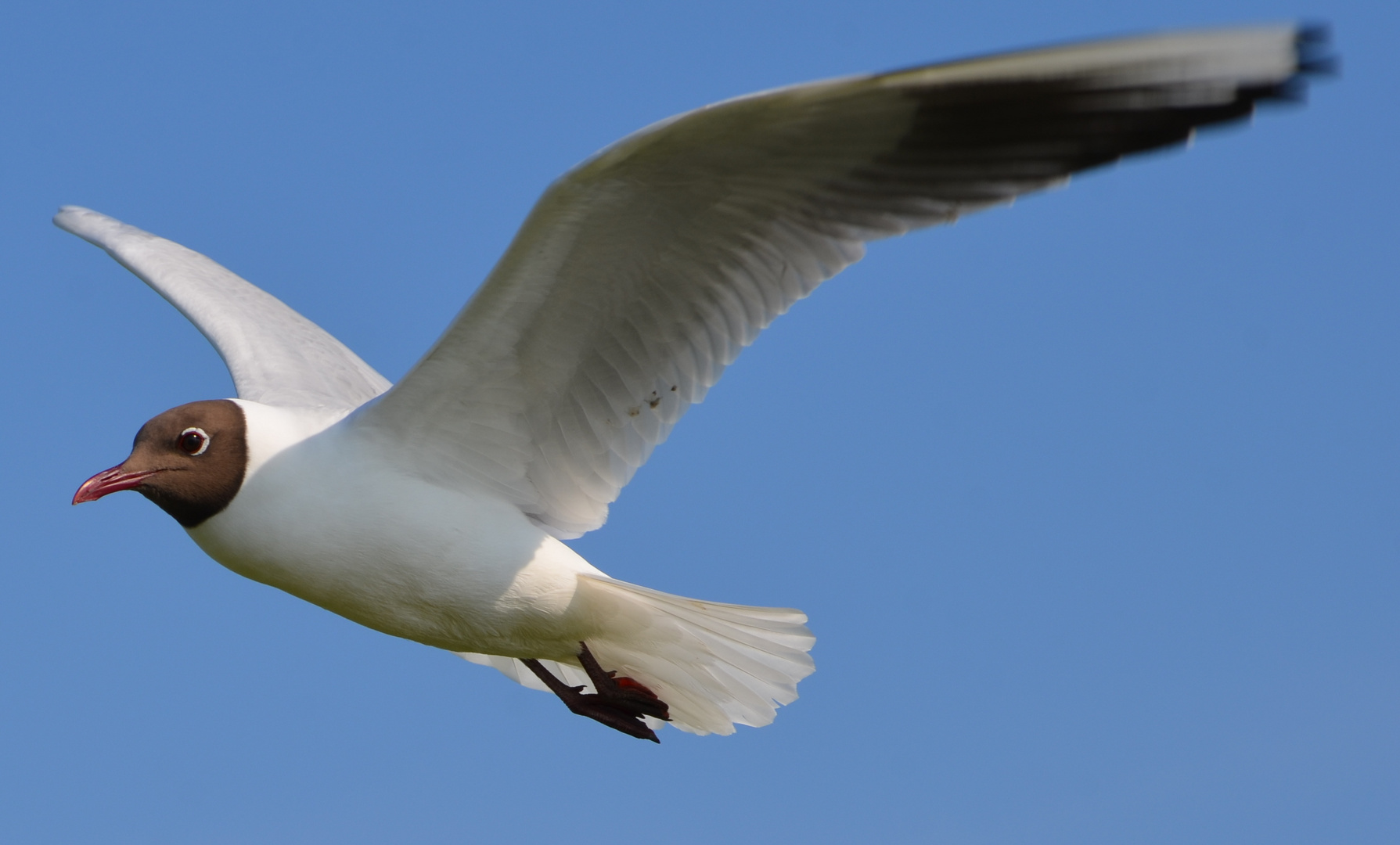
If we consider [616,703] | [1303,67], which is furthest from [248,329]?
[1303,67]

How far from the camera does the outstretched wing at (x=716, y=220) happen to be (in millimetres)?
3674

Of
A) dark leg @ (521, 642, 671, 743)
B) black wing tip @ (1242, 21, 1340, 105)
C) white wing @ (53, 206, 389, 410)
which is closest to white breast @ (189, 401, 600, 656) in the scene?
dark leg @ (521, 642, 671, 743)

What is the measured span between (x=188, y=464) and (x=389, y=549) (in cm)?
73

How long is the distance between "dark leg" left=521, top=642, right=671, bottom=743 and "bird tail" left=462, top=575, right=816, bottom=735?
2.1 inches

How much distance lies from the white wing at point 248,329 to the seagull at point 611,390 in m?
0.06

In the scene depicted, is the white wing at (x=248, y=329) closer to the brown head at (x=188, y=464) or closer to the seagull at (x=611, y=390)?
the seagull at (x=611, y=390)

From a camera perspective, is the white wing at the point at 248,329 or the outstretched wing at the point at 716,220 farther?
the white wing at the point at 248,329

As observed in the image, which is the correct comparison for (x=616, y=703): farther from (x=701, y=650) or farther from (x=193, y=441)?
(x=193, y=441)

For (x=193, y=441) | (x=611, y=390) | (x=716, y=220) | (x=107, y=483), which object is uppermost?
(x=716, y=220)

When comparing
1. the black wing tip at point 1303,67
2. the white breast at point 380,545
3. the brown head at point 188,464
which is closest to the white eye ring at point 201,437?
the brown head at point 188,464

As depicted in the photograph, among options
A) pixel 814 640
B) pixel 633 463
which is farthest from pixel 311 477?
pixel 814 640

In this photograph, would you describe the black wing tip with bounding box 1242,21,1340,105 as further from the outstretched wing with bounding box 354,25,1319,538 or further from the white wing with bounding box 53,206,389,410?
the white wing with bounding box 53,206,389,410

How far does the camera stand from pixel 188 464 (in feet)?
16.7

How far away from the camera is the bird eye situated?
5.08 metres
